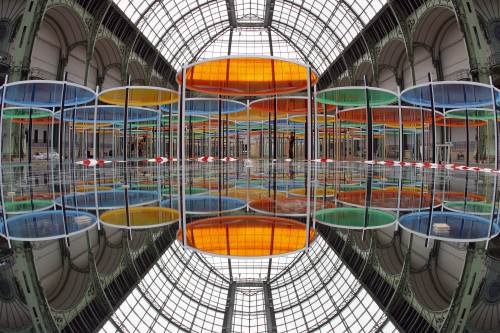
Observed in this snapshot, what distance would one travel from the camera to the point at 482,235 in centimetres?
361

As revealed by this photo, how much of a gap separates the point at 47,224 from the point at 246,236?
2285 millimetres

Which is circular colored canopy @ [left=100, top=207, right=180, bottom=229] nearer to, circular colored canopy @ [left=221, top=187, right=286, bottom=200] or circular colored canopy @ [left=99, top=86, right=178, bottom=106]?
circular colored canopy @ [left=221, top=187, right=286, bottom=200]

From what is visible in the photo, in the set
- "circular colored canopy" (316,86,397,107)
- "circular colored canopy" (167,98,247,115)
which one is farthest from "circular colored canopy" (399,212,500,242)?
"circular colored canopy" (167,98,247,115)

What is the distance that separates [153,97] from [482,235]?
1979 centimetres

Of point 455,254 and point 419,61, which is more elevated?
point 419,61

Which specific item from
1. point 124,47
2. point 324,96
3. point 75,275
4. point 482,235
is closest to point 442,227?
point 482,235

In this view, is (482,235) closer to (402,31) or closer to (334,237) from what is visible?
(334,237)

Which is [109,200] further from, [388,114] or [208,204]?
[388,114]

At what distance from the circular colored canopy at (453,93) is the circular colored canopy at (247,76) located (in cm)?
719

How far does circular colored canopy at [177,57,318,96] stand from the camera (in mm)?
11539

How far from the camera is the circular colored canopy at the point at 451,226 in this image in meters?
3.56

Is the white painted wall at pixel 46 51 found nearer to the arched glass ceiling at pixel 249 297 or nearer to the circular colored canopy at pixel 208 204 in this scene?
the circular colored canopy at pixel 208 204

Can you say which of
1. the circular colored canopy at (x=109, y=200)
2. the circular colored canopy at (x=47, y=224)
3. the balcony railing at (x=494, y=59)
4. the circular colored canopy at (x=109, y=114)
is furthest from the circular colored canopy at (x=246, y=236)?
the balcony railing at (x=494, y=59)

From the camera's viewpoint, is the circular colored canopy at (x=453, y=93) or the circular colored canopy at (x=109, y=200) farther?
the circular colored canopy at (x=453, y=93)
